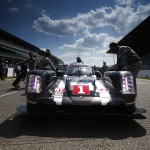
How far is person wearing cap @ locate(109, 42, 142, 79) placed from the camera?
18.2 ft

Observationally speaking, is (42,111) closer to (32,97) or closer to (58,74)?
(32,97)

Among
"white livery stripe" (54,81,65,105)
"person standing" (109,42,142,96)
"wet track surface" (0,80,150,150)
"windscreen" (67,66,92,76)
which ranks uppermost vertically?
"person standing" (109,42,142,96)

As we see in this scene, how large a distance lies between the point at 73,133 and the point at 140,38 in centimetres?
3329

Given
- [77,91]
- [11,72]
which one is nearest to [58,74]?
[77,91]

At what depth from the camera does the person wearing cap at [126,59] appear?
18.2 ft

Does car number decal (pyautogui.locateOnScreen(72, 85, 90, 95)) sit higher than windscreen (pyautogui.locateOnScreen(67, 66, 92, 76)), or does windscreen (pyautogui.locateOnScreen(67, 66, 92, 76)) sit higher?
windscreen (pyautogui.locateOnScreen(67, 66, 92, 76))

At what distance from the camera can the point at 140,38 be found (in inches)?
1364

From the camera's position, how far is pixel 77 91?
396cm

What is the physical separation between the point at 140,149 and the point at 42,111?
5.22 feet

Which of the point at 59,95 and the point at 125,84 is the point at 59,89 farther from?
the point at 125,84

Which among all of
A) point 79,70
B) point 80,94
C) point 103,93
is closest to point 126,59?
point 79,70

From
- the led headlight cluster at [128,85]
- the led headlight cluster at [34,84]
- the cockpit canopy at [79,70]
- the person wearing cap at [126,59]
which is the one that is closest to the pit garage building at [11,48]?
the cockpit canopy at [79,70]

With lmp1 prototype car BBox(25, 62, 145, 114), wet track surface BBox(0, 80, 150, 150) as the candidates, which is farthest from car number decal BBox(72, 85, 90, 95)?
wet track surface BBox(0, 80, 150, 150)

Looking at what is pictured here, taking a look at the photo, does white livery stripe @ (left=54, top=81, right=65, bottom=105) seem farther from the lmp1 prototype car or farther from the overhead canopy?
the overhead canopy
